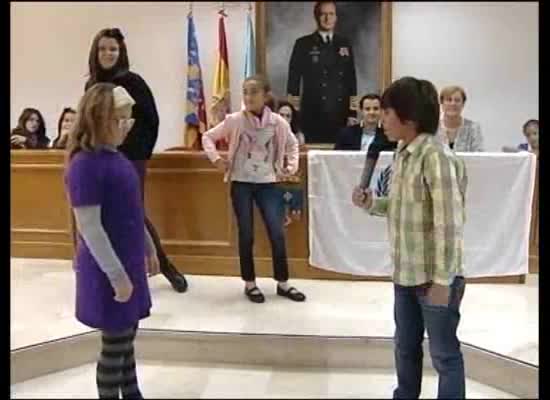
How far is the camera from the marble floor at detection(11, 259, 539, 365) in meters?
2.07

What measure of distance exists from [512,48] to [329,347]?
235cm

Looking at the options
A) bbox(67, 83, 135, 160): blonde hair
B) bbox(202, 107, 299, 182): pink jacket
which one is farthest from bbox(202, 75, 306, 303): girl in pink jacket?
bbox(67, 83, 135, 160): blonde hair

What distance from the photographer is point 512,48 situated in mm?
3648

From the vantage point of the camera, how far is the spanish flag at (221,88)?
2045 mm

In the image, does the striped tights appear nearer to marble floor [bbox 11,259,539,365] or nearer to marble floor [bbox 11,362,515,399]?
marble floor [bbox 11,362,515,399]

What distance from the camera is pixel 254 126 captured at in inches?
83.1

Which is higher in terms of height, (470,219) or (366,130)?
(366,130)

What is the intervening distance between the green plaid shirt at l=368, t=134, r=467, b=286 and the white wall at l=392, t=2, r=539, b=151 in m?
1.91

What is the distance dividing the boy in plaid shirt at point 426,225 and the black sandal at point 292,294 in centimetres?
85

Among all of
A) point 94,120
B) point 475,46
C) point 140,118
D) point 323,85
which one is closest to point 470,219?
point 323,85

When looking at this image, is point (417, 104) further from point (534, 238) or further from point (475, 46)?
point (475, 46)

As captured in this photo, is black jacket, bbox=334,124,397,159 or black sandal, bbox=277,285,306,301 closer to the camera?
black jacket, bbox=334,124,397,159

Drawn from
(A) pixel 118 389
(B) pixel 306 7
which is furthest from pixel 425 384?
(B) pixel 306 7

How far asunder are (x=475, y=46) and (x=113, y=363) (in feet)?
9.82
